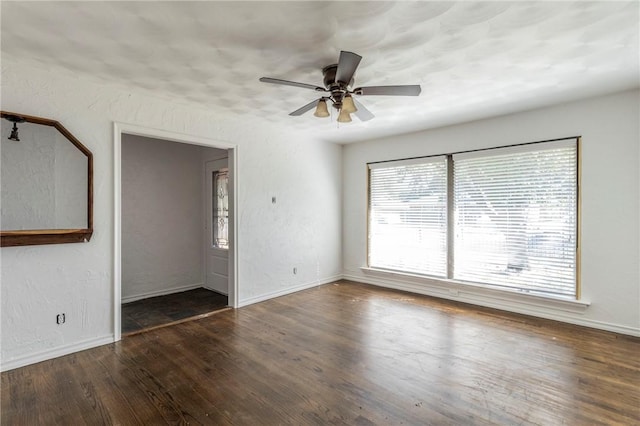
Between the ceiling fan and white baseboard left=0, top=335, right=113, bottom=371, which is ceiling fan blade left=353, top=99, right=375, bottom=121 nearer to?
the ceiling fan

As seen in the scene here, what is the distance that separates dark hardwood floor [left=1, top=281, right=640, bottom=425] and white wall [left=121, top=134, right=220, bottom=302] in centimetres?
168

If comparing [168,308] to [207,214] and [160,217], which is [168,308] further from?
[207,214]

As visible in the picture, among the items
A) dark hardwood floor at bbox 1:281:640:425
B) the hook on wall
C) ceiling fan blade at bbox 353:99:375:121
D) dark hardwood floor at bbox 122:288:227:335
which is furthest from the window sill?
the hook on wall

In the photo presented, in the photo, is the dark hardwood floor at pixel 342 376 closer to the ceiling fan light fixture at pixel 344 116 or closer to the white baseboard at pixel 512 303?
the white baseboard at pixel 512 303

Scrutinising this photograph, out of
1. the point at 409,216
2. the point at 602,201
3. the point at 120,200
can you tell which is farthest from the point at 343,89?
the point at 602,201

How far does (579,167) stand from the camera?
360 cm

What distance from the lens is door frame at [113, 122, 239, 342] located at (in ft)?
10.5

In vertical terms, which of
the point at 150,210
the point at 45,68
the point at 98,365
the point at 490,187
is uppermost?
the point at 45,68

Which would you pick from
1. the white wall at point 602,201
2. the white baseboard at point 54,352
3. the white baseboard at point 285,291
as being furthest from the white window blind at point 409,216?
the white baseboard at point 54,352

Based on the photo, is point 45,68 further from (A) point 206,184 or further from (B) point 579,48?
(B) point 579,48

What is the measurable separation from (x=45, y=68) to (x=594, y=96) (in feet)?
18.2

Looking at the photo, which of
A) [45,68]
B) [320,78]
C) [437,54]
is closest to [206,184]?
[45,68]

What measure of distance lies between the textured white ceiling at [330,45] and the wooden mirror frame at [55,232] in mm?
491

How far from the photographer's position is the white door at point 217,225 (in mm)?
5074
